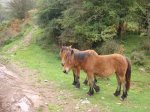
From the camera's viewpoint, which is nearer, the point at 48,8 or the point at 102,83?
the point at 102,83

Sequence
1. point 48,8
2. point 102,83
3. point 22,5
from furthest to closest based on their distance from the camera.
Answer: point 22,5 < point 48,8 < point 102,83

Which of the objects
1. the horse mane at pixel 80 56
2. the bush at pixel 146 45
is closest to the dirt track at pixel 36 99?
the horse mane at pixel 80 56

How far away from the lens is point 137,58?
19141 mm

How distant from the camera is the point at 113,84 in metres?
14.7

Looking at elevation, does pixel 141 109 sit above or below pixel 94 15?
below

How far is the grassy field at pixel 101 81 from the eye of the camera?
11.3 m

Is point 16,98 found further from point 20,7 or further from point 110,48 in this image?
point 20,7

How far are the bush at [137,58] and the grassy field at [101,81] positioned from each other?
42 centimetres

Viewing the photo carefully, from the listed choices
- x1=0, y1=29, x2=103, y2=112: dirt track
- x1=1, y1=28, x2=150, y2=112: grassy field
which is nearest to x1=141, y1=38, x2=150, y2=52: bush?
x1=1, y1=28, x2=150, y2=112: grassy field

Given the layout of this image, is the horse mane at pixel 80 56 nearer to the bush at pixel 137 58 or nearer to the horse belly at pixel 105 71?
the horse belly at pixel 105 71

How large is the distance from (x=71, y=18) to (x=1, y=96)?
37.9ft

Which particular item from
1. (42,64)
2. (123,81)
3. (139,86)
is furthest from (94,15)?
(123,81)

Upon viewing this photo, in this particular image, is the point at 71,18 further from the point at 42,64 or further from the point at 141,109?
the point at 141,109

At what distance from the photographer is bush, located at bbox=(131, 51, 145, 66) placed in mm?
18911
